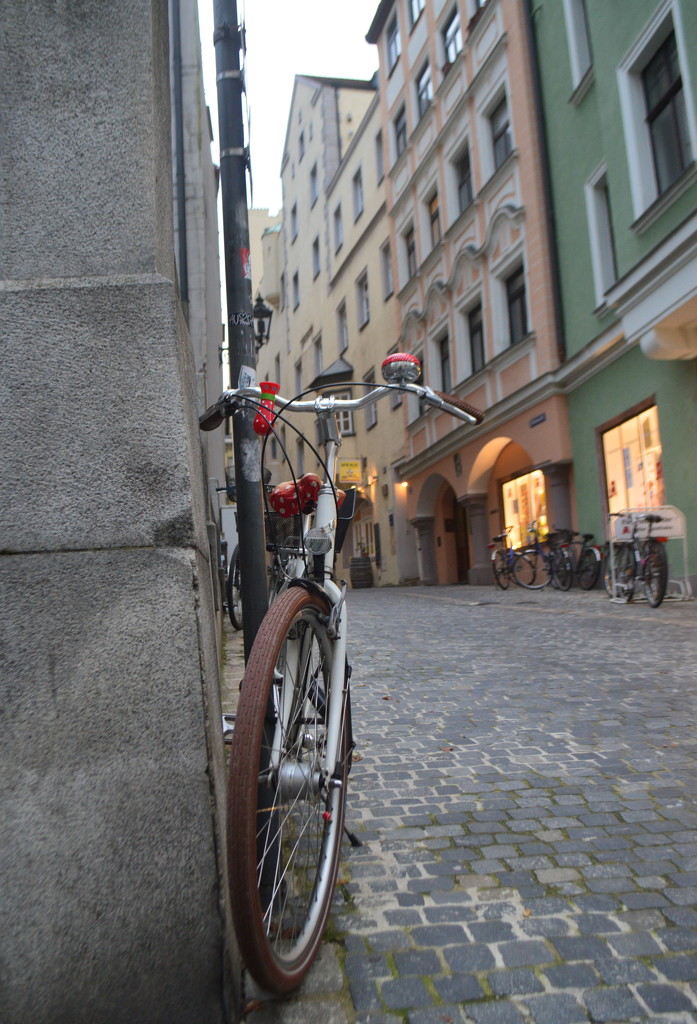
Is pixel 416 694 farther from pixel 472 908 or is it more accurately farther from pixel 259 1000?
pixel 259 1000

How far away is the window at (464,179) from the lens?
18391mm

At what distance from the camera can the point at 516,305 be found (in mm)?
16438

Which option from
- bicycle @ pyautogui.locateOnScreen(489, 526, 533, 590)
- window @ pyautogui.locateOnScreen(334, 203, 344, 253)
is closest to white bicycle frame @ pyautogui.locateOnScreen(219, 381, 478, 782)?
bicycle @ pyautogui.locateOnScreen(489, 526, 533, 590)

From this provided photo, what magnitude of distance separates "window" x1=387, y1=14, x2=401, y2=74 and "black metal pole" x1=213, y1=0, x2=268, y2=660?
22583 millimetres

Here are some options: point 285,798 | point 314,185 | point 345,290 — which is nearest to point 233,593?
point 285,798

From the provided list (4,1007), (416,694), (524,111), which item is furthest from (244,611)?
(524,111)

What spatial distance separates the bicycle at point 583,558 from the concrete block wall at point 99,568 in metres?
11.6

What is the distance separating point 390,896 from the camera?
2.42 metres

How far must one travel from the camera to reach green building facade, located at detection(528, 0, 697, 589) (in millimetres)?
10242

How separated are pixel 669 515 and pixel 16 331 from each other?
8.97 meters

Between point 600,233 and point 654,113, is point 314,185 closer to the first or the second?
point 600,233

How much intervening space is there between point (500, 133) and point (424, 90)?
5146mm

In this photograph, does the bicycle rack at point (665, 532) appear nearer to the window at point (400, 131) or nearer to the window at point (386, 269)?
the window at point (386, 269)

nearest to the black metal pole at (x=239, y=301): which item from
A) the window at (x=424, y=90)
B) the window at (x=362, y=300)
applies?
the window at (x=424, y=90)
